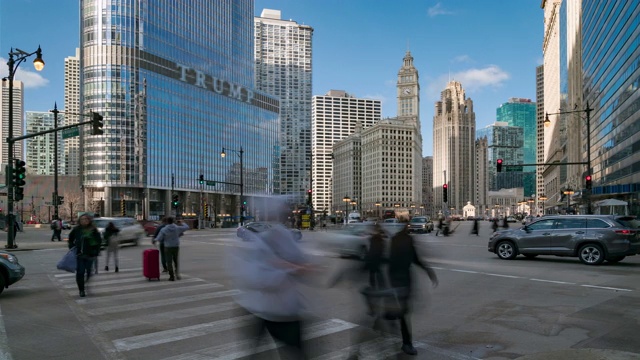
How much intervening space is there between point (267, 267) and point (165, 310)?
5.45 m

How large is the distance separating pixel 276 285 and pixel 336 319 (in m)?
4.16

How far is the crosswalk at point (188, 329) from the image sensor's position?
589 cm

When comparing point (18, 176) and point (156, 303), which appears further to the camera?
point (18, 176)

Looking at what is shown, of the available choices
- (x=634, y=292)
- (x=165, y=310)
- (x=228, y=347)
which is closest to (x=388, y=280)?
(x=228, y=347)

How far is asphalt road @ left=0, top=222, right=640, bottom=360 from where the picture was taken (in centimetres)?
595

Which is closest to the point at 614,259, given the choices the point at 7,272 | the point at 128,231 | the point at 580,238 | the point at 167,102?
the point at 580,238

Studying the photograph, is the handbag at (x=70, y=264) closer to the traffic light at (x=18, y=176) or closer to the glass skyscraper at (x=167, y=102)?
the traffic light at (x=18, y=176)

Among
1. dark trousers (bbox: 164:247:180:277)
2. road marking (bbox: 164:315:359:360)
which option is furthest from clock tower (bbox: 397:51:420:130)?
road marking (bbox: 164:315:359:360)

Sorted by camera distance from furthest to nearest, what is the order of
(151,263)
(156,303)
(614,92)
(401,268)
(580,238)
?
(614,92) → (580,238) → (151,263) → (156,303) → (401,268)

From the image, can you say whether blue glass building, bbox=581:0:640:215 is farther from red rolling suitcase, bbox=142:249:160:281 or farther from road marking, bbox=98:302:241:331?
road marking, bbox=98:302:241:331

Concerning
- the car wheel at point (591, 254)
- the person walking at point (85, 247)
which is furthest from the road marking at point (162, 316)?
the car wheel at point (591, 254)

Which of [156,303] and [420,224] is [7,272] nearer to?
[156,303]

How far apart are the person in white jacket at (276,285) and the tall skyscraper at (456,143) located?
174361 millimetres

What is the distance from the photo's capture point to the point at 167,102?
364ft
